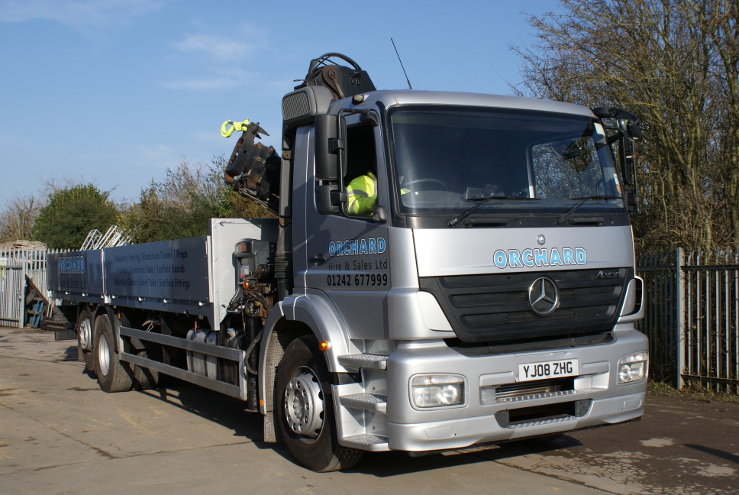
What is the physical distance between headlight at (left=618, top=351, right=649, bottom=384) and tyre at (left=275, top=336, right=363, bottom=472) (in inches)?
77.9

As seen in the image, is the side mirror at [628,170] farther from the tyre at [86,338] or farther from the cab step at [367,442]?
the tyre at [86,338]

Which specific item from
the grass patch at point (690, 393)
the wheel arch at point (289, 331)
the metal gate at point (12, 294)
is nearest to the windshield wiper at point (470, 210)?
the wheel arch at point (289, 331)

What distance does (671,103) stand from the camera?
10.9 m

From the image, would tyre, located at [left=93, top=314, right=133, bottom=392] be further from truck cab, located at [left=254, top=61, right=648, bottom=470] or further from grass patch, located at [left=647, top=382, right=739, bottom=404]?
grass patch, located at [left=647, top=382, right=739, bottom=404]

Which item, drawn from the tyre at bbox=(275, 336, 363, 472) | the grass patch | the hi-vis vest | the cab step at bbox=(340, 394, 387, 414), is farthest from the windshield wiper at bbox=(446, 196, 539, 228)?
the grass patch

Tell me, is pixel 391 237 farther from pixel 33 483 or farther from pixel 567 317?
pixel 33 483

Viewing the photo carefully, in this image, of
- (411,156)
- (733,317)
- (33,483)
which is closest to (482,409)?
(411,156)

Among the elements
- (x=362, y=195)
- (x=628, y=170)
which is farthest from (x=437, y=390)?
(x=628, y=170)

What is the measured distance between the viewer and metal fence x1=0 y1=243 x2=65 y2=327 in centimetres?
2058

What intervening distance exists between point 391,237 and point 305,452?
74.0 inches

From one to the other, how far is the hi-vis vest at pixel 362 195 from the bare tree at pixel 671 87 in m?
6.03

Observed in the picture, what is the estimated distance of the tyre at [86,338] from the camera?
1080cm

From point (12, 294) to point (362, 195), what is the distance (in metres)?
18.8

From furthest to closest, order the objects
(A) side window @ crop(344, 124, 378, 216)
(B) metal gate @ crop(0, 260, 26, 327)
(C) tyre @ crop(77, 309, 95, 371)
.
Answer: (B) metal gate @ crop(0, 260, 26, 327) < (C) tyre @ crop(77, 309, 95, 371) < (A) side window @ crop(344, 124, 378, 216)
